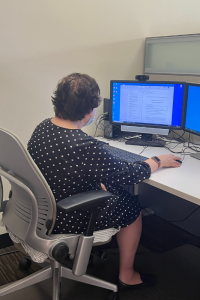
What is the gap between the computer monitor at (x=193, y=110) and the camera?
1.66 metres

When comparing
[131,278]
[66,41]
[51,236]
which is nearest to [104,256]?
[131,278]

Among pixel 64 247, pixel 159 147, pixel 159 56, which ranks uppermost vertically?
pixel 159 56

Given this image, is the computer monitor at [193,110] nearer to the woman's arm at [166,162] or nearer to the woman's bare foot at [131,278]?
the woman's arm at [166,162]

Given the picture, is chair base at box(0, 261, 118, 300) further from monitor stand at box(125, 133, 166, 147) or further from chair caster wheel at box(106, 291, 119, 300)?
monitor stand at box(125, 133, 166, 147)

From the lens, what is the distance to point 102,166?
4.07ft

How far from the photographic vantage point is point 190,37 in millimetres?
1960

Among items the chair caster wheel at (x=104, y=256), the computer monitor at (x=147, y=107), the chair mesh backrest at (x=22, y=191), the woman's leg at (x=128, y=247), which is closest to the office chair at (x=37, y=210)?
the chair mesh backrest at (x=22, y=191)

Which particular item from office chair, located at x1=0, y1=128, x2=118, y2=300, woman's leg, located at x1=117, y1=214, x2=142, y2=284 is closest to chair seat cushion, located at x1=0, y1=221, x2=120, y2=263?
office chair, located at x1=0, y1=128, x2=118, y2=300

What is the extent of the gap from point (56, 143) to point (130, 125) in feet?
2.90

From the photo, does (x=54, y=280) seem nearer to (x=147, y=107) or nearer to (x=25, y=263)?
(x=25, y=263)

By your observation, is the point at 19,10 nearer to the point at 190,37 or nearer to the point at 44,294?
the point at 190,37

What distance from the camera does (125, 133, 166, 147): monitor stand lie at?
1.90m

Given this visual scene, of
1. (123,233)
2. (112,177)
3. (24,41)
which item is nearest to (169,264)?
(123,233)

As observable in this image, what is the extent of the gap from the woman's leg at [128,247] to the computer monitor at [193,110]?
1.79ft
